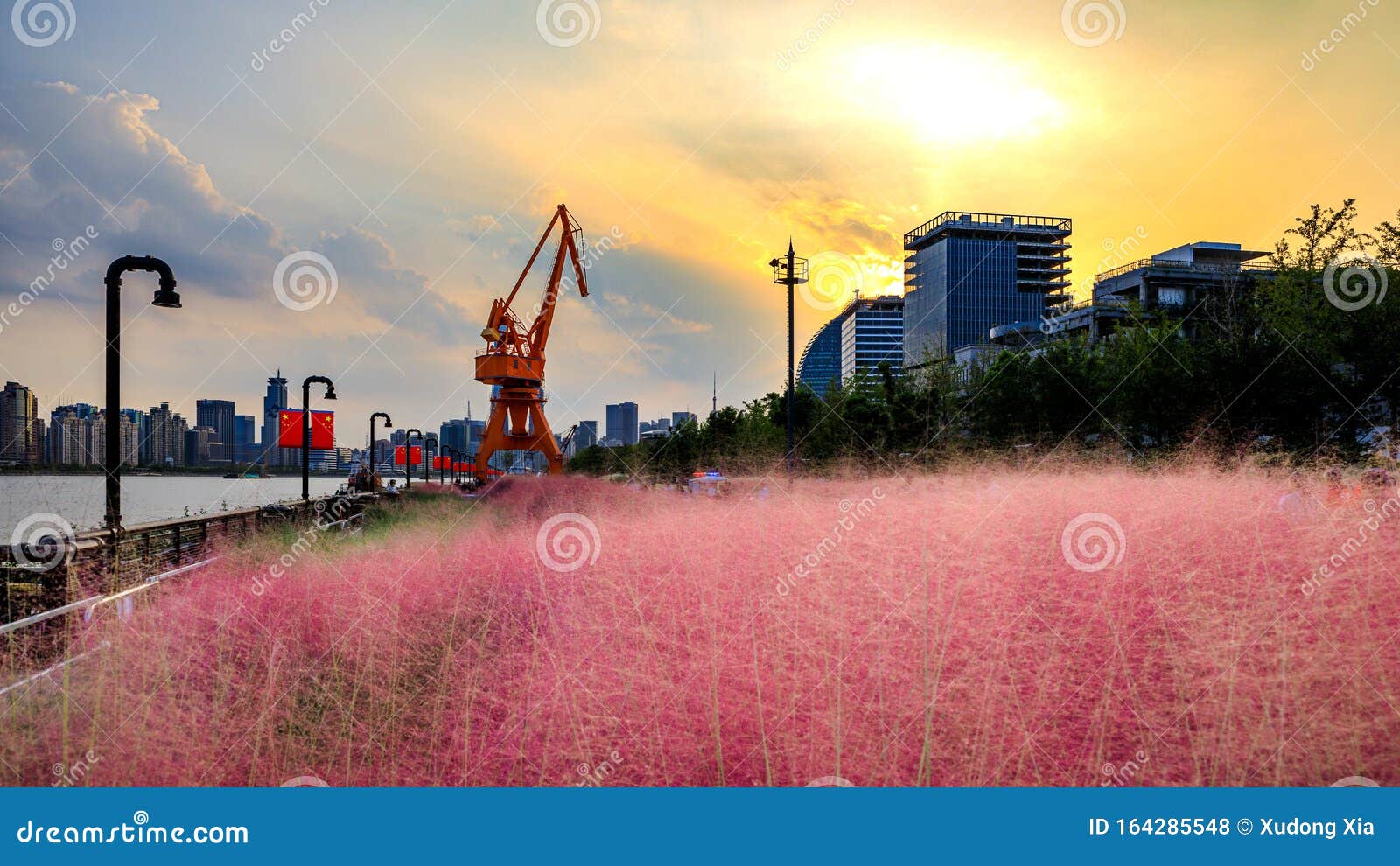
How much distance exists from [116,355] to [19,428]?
16.1ft

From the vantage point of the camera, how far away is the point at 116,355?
332 inches

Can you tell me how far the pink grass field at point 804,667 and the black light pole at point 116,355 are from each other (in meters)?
1.72

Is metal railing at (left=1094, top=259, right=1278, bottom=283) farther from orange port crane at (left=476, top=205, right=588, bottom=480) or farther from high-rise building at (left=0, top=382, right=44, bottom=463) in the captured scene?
high-rise building at (left=0, top=382, right=44, bottom=463)

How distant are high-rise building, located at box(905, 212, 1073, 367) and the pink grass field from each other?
4125 inches

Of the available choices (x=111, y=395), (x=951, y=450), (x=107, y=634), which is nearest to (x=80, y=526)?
(x=111, y=395)

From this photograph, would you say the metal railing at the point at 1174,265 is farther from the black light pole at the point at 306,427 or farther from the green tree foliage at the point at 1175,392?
the black light pole at the point at 306,427

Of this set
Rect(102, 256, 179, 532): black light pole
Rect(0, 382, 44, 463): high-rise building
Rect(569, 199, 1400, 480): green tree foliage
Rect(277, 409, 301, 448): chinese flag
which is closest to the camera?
Rect(102, 256, 179, 532): black light pole

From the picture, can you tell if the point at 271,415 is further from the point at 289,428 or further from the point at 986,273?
the point at 986,273

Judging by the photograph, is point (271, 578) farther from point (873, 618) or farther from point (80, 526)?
point (873, 618)

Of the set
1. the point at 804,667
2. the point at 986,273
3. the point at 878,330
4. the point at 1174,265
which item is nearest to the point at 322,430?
the point at 804,667

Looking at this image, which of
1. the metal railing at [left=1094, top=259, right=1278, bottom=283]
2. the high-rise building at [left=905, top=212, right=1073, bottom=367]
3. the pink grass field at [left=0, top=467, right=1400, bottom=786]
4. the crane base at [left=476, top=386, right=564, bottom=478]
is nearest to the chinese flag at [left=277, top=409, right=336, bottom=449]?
the pink grass field at [left=0, top=467, right=1400, bottom=786]

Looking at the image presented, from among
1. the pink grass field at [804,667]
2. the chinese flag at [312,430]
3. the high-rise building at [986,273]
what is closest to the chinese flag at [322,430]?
the chinese flag at [312,430]

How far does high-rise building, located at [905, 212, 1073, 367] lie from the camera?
356ft

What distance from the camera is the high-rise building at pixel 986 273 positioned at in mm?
108500
